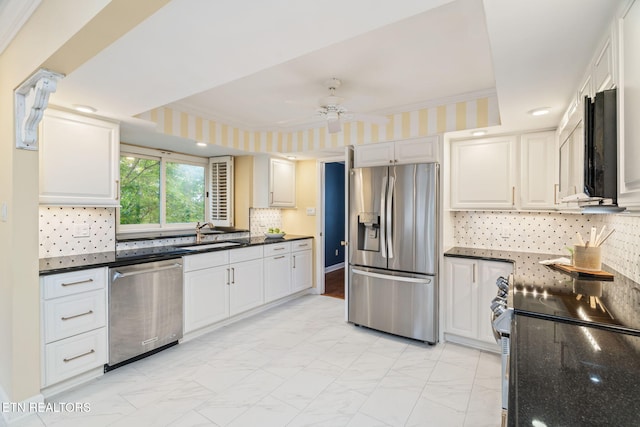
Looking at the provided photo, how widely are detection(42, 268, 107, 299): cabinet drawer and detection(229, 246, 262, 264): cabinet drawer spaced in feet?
4.21

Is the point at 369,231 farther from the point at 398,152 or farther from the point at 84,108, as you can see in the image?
the point at 84,108

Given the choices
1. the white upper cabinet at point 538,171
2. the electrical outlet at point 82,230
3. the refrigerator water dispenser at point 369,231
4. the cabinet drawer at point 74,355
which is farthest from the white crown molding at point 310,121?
the cabinet drawer at point 74,355

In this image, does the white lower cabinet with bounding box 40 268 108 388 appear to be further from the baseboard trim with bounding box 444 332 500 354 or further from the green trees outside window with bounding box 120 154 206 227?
the baseboard trim with bounding box 444 332 500 354

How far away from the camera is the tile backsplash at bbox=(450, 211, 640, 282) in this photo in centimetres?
222

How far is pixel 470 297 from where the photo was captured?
293cm

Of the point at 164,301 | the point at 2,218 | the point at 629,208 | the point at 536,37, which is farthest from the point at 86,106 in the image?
the point at 629,208

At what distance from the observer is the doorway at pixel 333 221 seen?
20.4 feet

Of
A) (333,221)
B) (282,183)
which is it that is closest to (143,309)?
(282,183)

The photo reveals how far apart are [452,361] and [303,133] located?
3095 millimetres

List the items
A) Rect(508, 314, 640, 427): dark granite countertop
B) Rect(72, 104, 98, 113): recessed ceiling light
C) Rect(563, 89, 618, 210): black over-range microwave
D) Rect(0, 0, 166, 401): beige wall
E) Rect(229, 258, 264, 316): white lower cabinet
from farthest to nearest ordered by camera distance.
→ Rect(229, 258, 264, 316): white lower cabinet, Rect(72, 104, 98, 113): recessed ceiling light, Rect(0, 0, 166, 401): beige wall, Rect(563, 89, 618, 210): black over-range microwave, Rect(508, 314, 640, 427): dark granite countertop

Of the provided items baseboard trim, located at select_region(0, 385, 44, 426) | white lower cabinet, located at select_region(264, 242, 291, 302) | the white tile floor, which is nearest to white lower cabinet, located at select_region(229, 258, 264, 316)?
white lower cabinet, located at select_region(264, 242, 291, 302)

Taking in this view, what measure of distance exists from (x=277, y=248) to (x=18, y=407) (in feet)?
8.73

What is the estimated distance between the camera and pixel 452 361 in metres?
2.68

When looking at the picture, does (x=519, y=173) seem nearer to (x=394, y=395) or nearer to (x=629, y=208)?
(x=629, y=208)
